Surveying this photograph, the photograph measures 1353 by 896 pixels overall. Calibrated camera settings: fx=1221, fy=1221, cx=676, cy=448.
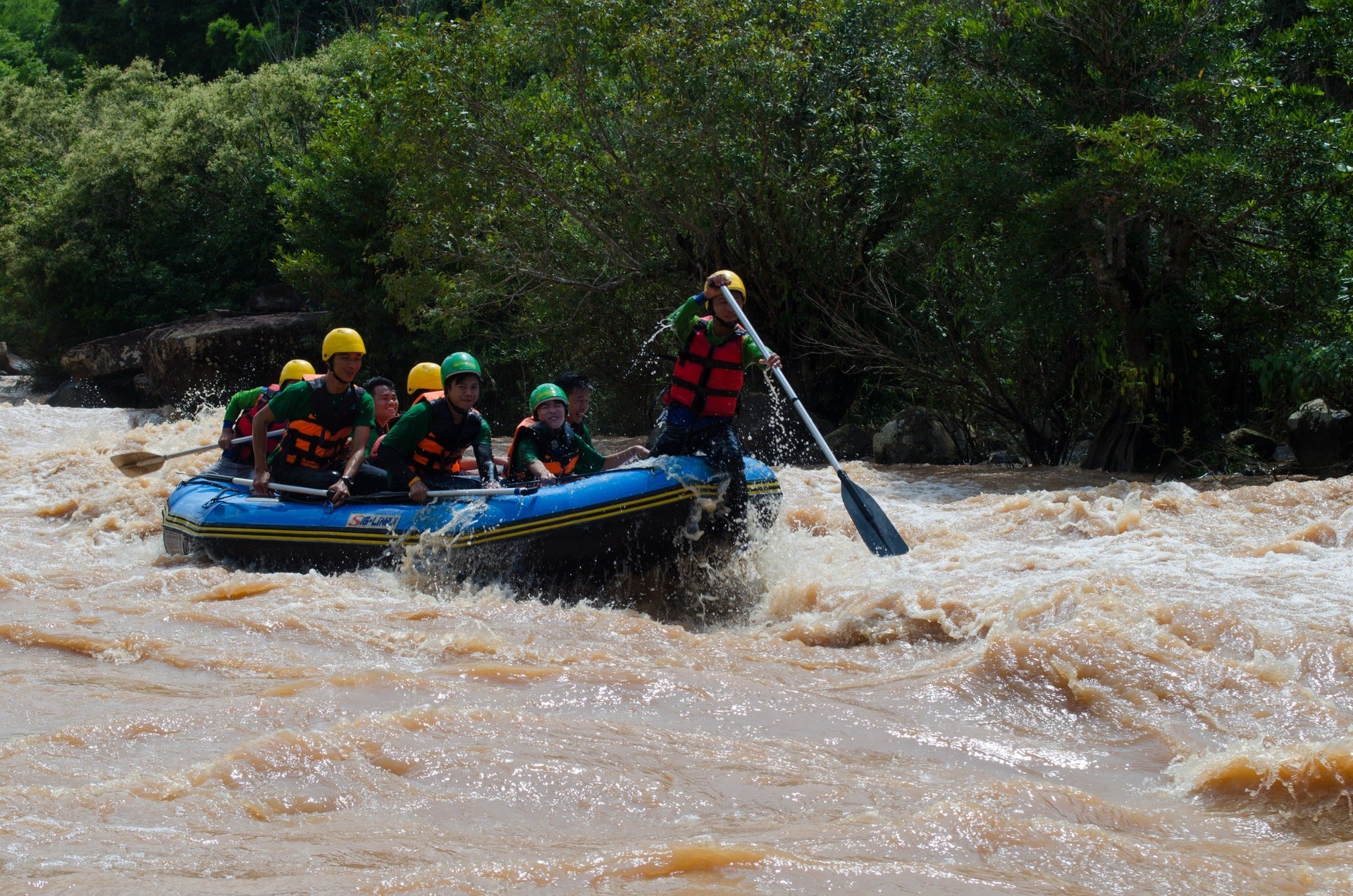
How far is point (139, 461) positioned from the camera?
27.0 feet

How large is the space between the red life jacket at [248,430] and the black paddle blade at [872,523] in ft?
11.2

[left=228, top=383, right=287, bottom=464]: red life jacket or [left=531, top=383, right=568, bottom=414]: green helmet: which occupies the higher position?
[left=531, top=383, right=568, bottom=414]: green helmet

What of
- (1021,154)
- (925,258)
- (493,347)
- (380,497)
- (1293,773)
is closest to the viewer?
(1293,773)

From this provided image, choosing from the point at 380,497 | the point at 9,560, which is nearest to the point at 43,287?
the point at 9,560

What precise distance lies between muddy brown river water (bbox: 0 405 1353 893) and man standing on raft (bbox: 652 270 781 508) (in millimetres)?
523

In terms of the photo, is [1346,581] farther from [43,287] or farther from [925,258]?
[43,287]

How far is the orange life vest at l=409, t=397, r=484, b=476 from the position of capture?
21.1ft

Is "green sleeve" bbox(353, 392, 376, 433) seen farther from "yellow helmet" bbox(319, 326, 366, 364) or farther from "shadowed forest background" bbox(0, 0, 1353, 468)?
"shadowed forest background" bbox(0, 0, 1353, 468)

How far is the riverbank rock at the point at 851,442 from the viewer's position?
38.6 ft

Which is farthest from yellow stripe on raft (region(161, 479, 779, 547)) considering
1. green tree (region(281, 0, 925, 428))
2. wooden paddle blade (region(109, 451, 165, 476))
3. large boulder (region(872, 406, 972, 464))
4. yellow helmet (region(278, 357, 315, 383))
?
green tree (region(281, 0, 925, 428))

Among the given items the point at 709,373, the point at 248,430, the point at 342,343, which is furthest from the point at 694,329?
the point at 248,430

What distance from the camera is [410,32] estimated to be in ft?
40.7

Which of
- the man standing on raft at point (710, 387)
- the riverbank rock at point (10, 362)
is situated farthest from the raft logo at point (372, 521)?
the riverbank rock at point (10, 362)

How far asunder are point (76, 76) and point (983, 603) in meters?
35.9
